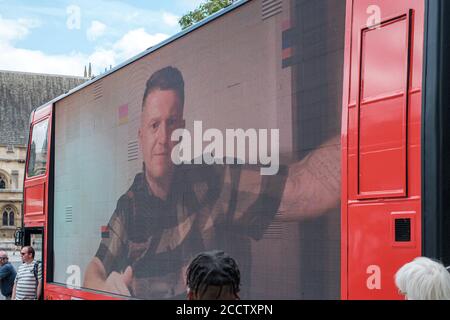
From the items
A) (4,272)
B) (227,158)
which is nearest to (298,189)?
(227,158)

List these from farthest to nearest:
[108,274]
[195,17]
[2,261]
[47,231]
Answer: [195,17], [2,261], [47,231], [108,274]

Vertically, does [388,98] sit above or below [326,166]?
above

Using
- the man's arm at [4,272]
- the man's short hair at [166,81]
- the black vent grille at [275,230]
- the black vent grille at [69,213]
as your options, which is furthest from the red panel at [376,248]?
the man's arm at [4,272]

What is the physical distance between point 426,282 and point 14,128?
9234cm

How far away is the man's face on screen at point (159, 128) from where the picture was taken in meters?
7.37

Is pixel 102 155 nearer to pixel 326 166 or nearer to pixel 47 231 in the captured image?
pixel 47 231

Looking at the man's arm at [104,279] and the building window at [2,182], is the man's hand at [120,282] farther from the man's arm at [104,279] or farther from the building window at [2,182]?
the building window at [2,182]

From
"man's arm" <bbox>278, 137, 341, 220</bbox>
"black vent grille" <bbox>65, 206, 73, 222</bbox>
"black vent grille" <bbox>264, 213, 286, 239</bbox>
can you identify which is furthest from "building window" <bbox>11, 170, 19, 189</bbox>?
"man's arm" <bbox>278, 137, 341, 220</bbox>

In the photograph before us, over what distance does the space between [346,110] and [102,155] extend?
16.1ft

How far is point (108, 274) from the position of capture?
29.5 ft

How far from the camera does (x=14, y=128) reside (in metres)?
92.2

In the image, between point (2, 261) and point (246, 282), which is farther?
point (2, 261)

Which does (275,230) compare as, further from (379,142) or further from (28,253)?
(28,253)
